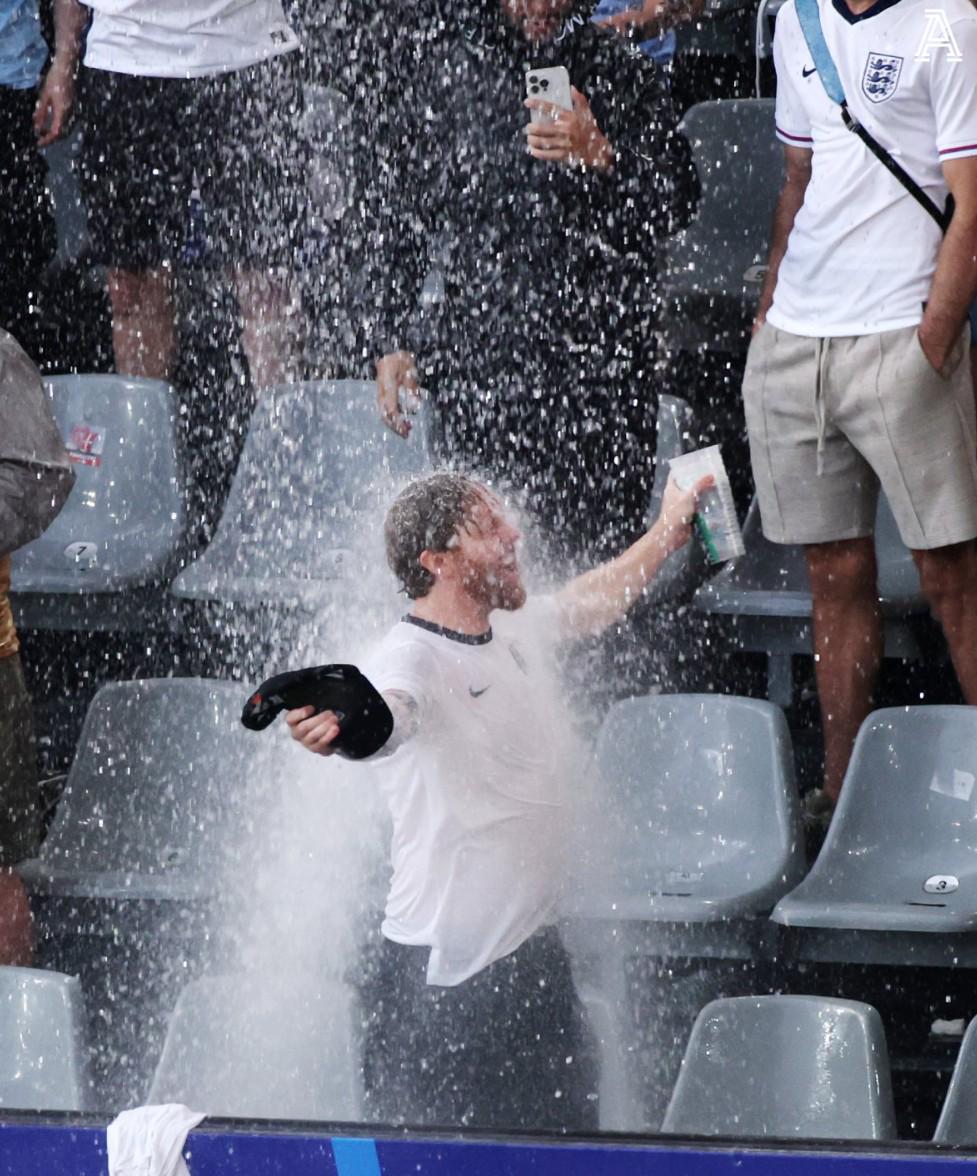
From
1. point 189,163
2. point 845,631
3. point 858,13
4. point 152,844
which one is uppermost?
point 858,13

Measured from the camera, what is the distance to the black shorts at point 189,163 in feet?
15.1

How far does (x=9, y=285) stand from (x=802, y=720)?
215 cm

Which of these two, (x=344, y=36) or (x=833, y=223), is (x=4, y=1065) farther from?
(x=344, y=36)

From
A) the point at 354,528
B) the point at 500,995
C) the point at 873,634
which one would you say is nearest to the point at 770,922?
the point at 873,634

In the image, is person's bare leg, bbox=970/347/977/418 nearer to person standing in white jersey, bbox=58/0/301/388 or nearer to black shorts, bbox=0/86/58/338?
person standing in white jersey, bbox=58/0/301/388

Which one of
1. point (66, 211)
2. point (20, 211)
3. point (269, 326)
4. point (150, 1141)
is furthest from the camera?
point (66, 211)

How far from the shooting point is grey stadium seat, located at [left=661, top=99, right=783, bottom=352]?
5.00 metres

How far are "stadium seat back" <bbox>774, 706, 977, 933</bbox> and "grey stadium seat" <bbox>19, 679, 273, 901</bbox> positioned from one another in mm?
1012

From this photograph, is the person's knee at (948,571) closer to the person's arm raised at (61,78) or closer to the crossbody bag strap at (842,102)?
the crossbody bag strap at (842,102)

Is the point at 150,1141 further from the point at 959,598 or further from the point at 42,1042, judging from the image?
the point at 959,598

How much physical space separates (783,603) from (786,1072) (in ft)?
5.09

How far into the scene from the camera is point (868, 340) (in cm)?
353

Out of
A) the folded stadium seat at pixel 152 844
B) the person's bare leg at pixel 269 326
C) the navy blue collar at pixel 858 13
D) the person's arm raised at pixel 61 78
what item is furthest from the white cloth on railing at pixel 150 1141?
the person's arm raised at pixel 61 78

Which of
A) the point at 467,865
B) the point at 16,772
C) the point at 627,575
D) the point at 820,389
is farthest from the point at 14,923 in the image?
the point at 820,389
